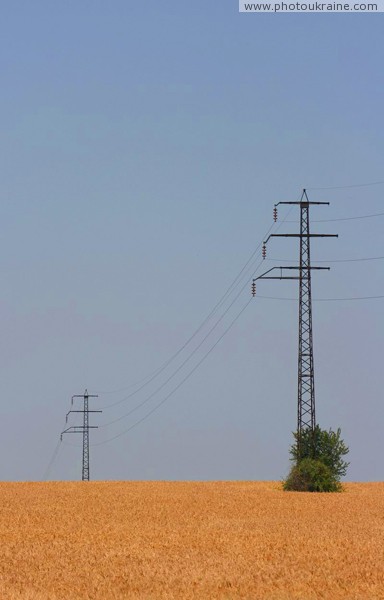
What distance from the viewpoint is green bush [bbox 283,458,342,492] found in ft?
218

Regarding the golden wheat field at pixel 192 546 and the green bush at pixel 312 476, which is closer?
the golden wheat field at pixel 192 546

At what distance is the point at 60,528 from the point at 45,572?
1409 centimetres

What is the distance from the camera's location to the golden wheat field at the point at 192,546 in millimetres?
25781

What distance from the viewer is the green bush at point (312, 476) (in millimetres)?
66312

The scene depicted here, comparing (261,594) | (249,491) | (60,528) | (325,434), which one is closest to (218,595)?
(261,594)

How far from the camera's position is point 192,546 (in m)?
35.6

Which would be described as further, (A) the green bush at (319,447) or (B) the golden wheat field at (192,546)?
(A) the green bush at (319,447)

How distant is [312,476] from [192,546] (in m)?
31.6

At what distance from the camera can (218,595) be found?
24.7 meters

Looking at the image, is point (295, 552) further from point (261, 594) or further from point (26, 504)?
point (26, 504)

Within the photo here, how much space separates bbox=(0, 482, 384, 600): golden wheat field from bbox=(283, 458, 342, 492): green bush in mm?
2669

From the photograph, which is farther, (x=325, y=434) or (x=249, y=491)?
(x=249, y=491)

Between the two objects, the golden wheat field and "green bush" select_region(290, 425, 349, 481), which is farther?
"green bush" select_region(290, 425, 349, 481)

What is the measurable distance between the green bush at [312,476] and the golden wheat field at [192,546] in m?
2.67
